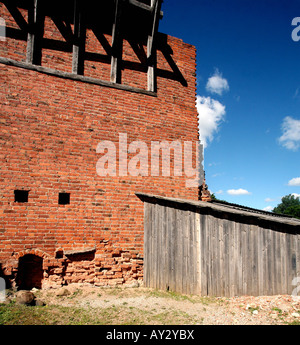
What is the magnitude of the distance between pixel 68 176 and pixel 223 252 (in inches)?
170

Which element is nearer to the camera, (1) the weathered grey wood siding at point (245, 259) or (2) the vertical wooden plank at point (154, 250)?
(1) the weathered grey wood siding at point (245, 259)

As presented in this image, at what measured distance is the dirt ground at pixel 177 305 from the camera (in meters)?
4.12

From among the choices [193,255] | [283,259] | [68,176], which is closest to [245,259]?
[283,259]

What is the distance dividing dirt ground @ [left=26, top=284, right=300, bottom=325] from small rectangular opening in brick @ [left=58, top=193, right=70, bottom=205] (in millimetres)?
2080

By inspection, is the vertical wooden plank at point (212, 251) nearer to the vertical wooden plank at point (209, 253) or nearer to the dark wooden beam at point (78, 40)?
the vertical wooden plank at point (209, 253)

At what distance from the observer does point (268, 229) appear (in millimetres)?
5152

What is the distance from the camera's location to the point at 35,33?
20.5ft

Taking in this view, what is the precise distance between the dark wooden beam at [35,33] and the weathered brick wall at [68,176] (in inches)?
6.9

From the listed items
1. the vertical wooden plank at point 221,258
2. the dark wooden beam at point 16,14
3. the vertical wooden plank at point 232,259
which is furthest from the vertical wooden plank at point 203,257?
the dark wooden beam at point 16,14

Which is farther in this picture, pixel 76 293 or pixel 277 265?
pixel 76 293

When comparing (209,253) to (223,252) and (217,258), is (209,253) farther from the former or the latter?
(223,252)

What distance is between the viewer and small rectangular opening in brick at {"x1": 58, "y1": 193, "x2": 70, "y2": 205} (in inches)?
234
